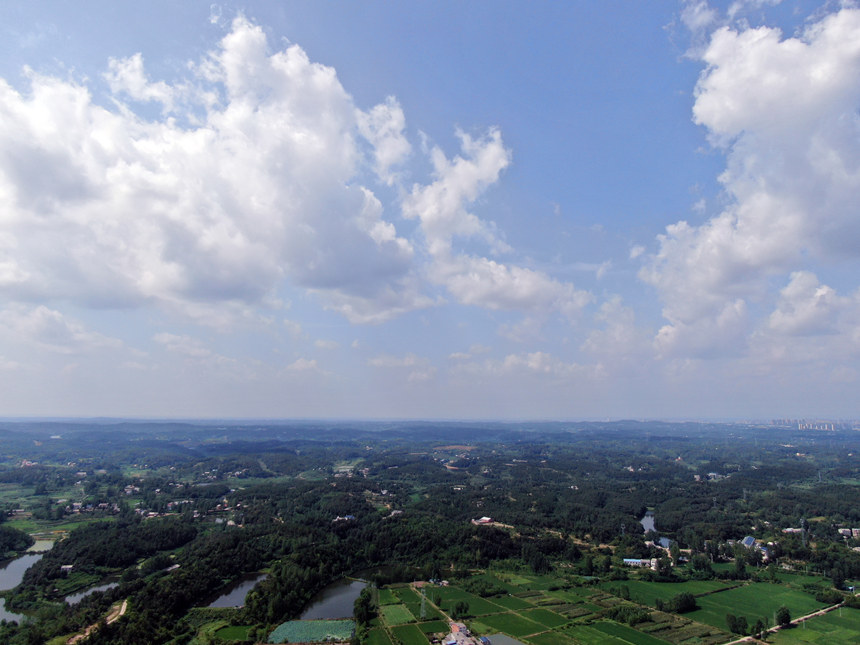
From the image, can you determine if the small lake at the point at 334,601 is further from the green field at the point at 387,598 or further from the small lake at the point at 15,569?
the small lake at the point at 15,569

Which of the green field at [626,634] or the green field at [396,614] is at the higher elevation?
the green field at [626,634]

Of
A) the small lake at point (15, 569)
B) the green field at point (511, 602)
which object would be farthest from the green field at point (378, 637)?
the small lake at point (15, 569)

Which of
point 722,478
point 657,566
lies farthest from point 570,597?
point 722,478

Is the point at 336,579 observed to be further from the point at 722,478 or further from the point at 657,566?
the point at 722,478

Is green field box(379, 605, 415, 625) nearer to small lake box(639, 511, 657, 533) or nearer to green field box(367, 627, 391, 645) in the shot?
green field box(367, 627, 391, 645)

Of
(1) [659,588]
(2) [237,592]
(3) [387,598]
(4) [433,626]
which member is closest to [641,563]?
(1) [659,588]

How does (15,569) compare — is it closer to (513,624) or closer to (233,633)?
(233,633)
